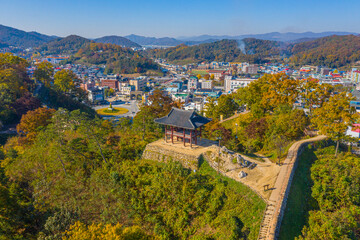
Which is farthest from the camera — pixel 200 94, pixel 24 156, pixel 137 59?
pixel 137 59

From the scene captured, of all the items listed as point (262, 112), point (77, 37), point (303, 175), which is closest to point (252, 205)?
point (303, 175)

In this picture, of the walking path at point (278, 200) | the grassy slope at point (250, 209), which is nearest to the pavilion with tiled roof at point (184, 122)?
the grassy slope at point (250, 209)

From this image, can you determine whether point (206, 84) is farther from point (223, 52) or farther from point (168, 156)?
point (223, 52)

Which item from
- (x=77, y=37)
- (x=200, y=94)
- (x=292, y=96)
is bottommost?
(x=200, y=94)

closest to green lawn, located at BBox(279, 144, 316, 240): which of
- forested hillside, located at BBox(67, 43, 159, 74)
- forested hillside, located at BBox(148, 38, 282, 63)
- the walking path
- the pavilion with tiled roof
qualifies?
the walking path

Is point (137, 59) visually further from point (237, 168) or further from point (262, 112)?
point (237, 168)

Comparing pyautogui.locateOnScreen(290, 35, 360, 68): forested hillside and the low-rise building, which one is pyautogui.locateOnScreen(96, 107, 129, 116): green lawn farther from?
pyautogui.locateOnScreen(290, 35, 360, 68): forested hillside

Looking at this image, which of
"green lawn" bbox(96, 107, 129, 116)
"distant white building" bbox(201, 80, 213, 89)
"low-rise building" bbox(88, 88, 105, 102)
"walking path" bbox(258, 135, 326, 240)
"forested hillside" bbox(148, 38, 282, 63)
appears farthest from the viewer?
"forested hillside" bbox(148, 38, 282, 63)
